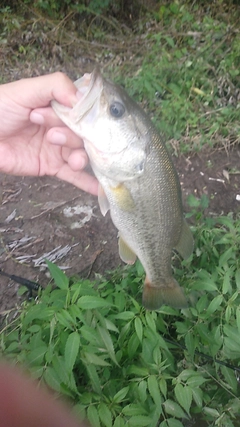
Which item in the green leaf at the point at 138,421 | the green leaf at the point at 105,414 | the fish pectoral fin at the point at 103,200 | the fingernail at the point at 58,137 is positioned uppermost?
the fingernail at the point at 58,137

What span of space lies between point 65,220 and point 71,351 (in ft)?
6.19

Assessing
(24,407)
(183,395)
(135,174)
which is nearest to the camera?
(24,407)

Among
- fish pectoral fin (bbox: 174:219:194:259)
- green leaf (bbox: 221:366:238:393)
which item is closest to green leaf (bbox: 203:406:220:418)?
green leaf (bbox: 221:366:238:393)

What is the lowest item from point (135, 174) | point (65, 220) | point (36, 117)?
point (65, 220)

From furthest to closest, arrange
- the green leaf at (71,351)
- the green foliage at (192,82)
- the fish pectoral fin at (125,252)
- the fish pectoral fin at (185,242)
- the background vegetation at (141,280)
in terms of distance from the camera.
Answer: the green foliage at (192,82), the fish pectoral fin at (125,252), the fish pectoral fin at (185,242), the background vegetation at (141,280), the green leaf at (71,351)

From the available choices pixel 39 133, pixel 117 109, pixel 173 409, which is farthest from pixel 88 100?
pixel 173 409

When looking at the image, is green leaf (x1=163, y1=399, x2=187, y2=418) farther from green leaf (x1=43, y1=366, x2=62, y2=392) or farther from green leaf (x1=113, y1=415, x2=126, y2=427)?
green leaf (x1=43, y1=366, x2=62, y2=392)

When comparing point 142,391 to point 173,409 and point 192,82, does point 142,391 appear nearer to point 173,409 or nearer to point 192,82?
point 173,409

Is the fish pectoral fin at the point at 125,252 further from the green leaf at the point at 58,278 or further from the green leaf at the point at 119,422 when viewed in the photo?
the green leaf at the point at 119,422

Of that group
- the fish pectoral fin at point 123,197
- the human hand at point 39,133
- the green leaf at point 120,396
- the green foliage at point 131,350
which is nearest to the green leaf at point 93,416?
the green foliage at point 131,350

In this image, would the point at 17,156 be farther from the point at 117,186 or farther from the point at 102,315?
the point at 102,315

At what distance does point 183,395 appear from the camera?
1.65m

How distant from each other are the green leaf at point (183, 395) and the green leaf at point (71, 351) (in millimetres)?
577

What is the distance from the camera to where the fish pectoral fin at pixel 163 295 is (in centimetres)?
187
